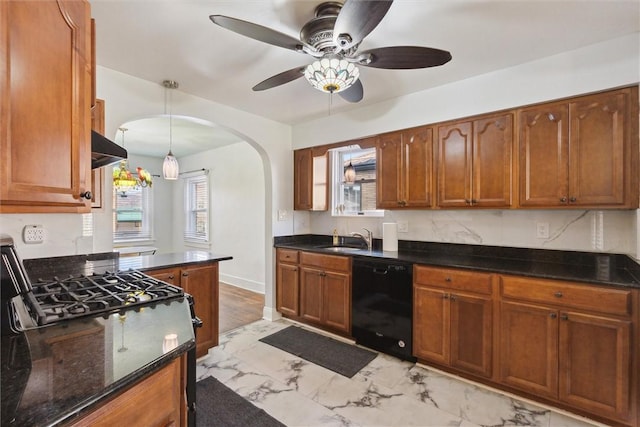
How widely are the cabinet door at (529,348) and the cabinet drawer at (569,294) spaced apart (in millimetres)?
77

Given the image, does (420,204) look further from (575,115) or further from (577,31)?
(577,31)

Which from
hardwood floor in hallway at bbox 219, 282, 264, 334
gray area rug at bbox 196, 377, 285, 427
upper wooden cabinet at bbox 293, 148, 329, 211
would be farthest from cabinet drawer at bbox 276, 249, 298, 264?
gray area rug at bbox 196, 377, 285, 427

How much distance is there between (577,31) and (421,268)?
1935mm

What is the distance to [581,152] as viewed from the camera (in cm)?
212

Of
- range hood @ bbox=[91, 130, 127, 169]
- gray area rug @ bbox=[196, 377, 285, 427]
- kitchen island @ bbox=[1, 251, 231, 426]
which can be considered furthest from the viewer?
gray area rug @ bbox=[196, 377, 285, 427]

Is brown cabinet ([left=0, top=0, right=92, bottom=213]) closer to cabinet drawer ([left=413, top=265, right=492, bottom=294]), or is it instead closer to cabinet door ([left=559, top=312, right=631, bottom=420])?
cabinet drawer ([left=413, top=265, right=492, bottom=294])

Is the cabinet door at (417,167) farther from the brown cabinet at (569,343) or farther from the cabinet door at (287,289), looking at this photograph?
the cabinet door at (287,289)

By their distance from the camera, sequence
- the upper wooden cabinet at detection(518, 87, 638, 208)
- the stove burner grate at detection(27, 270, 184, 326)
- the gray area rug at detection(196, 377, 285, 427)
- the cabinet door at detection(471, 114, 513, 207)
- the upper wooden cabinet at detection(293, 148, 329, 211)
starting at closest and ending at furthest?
the stove burner grate at detection(27, 270, 184, 326) < the gray area rug at detection(196, 377, 285, 427) < the upper wooden cabinet at detection(518, 87, 638, 208) < the cabinet door at detection(471, 114, 513, 207) < the upper wooden cabinet at detection(293, 148, 329, 211)

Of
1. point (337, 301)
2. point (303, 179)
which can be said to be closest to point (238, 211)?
point (303, 179)

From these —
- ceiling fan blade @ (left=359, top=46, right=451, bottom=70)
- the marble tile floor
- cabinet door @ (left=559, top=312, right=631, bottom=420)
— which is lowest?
the marble tile floor

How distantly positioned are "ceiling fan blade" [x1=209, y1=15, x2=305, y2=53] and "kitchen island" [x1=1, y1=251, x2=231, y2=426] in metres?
1.36

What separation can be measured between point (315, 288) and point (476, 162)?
2059 mm

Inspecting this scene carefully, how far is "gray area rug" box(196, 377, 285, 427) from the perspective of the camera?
1.88 m

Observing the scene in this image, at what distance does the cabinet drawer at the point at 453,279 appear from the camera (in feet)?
7.36
